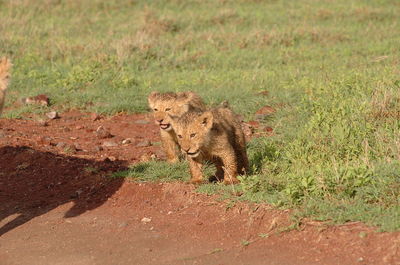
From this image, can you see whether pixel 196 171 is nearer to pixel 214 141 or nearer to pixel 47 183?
pixel 214 141

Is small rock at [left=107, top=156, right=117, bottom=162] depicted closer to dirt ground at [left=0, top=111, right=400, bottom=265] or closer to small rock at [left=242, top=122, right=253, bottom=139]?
dirt ground at [left=0, top=111, right=400, bottom=265]

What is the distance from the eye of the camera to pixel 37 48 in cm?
1495

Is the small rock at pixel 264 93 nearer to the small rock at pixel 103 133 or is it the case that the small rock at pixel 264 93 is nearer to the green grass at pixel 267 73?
the green grass at pixel 267 73

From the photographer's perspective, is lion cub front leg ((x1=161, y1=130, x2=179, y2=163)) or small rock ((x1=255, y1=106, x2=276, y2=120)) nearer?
lion cub front leg ((x1=161, y1=130, x2=179, y2=163))

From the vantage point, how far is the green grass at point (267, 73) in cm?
650

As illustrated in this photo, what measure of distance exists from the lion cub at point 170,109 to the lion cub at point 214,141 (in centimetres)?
101

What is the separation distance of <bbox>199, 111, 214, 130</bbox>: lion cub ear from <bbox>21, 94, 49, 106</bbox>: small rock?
564cm

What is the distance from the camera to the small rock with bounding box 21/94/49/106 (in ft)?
39.3

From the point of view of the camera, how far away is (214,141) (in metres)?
7.14

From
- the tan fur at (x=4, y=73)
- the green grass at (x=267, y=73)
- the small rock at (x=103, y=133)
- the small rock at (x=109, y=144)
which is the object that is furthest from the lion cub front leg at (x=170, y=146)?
the tan fur at (x=4, y=73)

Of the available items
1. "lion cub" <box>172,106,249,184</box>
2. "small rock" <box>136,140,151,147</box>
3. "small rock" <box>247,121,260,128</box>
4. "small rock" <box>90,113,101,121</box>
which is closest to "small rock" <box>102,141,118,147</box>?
"small rock" <box>136,140,151,147</box>

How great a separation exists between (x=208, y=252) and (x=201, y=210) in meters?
0.93

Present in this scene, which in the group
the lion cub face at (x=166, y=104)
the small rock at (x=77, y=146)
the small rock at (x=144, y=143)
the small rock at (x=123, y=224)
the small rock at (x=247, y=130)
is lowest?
the small rock at (x=247, y=130)

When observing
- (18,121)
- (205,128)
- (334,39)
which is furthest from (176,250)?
(334,39)
